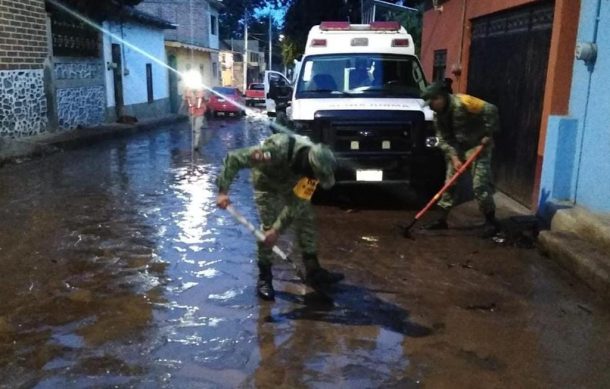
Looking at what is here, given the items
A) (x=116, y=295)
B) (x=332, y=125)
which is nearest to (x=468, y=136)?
(x=332, y=125)

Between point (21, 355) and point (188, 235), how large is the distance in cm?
295

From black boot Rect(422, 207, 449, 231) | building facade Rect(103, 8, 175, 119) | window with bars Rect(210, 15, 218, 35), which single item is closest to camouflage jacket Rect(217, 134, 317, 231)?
black boot Rect(422, 207, 449, 231)

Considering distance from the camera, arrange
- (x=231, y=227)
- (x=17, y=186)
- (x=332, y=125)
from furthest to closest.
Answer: (x=17, y=186)
(x=332, y=125)
(x=231, y=227)

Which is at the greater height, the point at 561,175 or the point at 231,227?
the point at 561,175

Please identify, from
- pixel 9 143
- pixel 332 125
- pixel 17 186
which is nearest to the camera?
pixel 332 125

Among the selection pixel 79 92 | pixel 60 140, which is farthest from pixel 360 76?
pixel 79 92

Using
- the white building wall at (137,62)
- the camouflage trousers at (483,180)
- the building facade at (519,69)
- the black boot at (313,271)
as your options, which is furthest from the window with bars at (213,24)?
the black boot at (313,271)

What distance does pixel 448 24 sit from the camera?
495 inches

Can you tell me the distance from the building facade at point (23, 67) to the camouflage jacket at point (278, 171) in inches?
413

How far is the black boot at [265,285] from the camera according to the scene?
15.4ft

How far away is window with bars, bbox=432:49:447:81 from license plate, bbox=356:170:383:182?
5.79m

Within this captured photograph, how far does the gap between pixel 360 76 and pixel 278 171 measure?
466 cm

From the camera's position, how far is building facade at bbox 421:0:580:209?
669 cm

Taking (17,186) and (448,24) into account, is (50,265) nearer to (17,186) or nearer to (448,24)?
(17,186)
